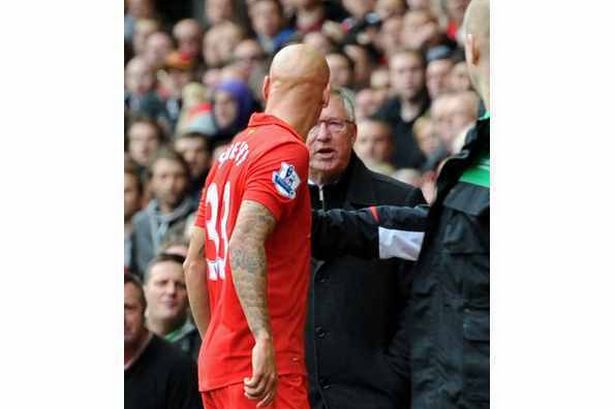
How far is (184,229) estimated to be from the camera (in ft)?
18.5

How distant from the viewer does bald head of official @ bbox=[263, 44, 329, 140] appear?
16.2 ft

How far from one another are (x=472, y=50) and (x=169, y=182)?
1.21 meters

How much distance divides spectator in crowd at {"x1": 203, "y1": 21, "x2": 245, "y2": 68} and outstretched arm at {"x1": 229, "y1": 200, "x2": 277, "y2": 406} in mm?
1015

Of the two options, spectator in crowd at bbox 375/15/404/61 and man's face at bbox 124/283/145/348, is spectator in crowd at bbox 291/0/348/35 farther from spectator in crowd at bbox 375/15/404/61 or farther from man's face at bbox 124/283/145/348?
man's face at bbox 124/283/145/348

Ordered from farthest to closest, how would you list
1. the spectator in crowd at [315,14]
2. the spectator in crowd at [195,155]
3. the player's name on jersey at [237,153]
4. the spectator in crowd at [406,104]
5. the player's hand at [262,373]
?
the spectator in crowd at [195,155]
the spectator in crowd at [315,14]
the spectator in crowd at [406,104]
the player's name on jersey at [237,153]
the player's hand at [262,373]

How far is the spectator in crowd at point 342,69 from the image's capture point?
17.3 ft

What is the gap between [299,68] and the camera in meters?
5.05

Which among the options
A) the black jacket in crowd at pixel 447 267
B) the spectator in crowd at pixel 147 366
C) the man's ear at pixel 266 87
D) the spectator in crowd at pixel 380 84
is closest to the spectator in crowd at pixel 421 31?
the spectator in crowd at pixel 380 84

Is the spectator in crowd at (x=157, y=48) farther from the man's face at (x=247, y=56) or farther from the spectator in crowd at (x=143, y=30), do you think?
the man's face at (x=247, y=56)

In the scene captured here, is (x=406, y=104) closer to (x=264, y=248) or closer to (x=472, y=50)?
(x=472, y=50)

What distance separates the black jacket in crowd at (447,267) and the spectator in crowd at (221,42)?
0.72 metres
